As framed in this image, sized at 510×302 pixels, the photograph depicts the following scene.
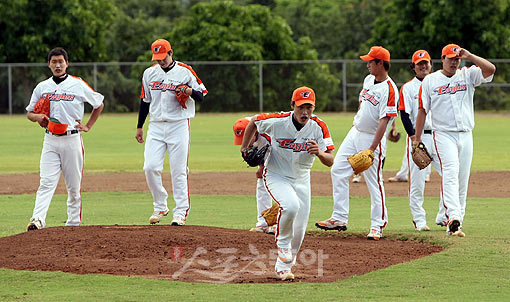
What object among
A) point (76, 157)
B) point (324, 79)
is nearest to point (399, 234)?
point (76, 157)

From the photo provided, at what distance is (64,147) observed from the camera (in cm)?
1034

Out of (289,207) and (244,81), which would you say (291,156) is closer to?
(289,207)

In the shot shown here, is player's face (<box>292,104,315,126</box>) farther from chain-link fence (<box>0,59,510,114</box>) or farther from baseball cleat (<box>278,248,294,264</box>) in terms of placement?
chain-link fence (<box>0,59,510,114</box>)

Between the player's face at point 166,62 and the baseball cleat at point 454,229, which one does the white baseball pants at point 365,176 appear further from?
the player's face at point 166,62

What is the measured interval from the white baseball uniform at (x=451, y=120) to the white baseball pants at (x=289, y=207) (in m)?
2.56

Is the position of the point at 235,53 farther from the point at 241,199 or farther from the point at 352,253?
the point at 352,253

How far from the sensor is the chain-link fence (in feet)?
126

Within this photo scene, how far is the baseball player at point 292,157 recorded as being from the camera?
7.67 meters

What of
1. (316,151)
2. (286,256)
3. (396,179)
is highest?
(316,151)

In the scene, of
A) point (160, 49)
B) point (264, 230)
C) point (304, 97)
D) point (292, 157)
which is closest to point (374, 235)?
point (264, 230)

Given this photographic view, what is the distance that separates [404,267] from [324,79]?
101 feet

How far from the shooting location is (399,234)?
10164mm

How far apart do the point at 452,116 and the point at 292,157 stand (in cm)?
283

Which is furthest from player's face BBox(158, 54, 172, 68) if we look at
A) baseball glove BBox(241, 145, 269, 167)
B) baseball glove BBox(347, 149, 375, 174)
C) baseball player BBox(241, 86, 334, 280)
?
baseball glove BBox(241, 145, 269, 167)
